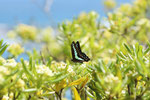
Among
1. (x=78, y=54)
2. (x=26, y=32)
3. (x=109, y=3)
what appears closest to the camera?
(x=78, y=54)

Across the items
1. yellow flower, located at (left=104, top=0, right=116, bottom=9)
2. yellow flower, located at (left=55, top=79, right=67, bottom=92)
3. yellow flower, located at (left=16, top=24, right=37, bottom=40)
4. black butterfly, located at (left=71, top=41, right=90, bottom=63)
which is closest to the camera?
yellow flower, located at (left=55, top=79, right=67, bottom=92)

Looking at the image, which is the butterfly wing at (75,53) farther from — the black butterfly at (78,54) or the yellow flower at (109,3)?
the yellow flower at (109,3)

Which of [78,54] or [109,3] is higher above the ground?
[109,3]

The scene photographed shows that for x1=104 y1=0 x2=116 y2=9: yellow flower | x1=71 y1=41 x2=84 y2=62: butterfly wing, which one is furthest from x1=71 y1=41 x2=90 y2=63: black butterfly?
x1=104 y1=0 x2=116 y2=9: yellow flower

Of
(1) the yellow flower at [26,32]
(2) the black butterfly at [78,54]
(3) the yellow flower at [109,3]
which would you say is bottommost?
(2) the black butterfly at [78,54]

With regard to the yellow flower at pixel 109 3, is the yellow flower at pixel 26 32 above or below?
below

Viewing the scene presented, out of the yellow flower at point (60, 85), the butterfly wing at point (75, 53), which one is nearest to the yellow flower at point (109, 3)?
the butterfly wing at point (75, 53)

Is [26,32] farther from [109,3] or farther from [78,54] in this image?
[78,54]

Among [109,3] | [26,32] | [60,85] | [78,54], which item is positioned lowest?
[60,85]

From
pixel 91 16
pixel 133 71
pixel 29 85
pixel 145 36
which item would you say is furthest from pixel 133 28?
pixel 29 85

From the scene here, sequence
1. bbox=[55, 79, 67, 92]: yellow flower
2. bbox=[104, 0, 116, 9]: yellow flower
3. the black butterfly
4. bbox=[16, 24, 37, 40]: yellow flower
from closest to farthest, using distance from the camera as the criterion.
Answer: bbox=[55, 79, 67, 92]: yellow flower → the black butterfly → bbox=[16, 24, 37, 40]: yellow flower → bbox=[104, 0, 116, 9]: yellow flower

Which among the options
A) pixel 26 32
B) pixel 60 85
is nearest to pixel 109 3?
pixel 26 32

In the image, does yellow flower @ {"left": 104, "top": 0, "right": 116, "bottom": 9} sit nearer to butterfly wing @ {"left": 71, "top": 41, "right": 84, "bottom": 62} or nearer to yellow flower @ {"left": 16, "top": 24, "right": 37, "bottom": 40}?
yellow flower @ {"left": 16, "top": 24, "right": 37, "bottom": 40}
